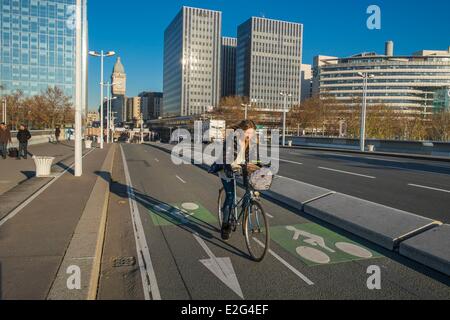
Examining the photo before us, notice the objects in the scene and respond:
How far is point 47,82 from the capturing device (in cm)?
12219

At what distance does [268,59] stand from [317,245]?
159m

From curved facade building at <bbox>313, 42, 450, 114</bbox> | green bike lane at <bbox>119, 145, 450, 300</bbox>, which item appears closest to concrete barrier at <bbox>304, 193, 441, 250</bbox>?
green bike lane at <bbox>119, 145, 450, 300</bbox>

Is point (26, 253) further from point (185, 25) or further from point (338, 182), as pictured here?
point (185, 25)

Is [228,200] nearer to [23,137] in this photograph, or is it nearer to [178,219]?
[178,219]

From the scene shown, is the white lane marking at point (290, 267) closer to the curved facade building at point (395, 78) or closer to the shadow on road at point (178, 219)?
the shadow on road at point (178, 219)

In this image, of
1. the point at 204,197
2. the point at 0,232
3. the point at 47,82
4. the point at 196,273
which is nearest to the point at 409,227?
the point at 196,273

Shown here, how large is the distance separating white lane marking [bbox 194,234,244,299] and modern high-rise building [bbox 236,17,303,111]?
498 ft

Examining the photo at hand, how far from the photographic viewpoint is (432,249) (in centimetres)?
553

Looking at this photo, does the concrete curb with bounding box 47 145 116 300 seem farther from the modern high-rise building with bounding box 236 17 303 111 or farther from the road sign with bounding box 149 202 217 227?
the modern high-rise building with bounding box 236 17 303 111

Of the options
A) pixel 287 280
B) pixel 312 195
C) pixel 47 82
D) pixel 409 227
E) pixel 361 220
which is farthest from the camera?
pixel 47 82

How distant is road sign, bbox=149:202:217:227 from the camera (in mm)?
7943

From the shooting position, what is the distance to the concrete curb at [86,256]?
426 centimetres

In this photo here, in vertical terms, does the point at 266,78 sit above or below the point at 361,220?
above

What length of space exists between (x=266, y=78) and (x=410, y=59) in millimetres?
58619
